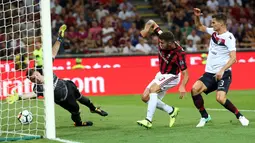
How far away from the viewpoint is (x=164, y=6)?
1152 inches

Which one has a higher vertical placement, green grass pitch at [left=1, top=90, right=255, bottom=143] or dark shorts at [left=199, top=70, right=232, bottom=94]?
dark shorts at [left=199, top=70, right=232, bottom=94]

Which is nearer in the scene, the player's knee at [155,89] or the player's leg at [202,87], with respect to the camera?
the player's knee at [155,89]

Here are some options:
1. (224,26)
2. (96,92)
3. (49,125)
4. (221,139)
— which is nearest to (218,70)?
(224,26)

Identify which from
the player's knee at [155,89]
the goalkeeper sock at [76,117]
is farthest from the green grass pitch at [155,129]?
the player's knee at [155,89]

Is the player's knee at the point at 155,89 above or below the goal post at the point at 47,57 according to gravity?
below

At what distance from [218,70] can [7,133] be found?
13.1 ft

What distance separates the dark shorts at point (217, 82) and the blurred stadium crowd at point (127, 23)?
498 inches

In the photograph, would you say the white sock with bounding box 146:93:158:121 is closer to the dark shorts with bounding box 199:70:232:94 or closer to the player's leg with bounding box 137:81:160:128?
the player's leg with bounding box 137:81:160:128

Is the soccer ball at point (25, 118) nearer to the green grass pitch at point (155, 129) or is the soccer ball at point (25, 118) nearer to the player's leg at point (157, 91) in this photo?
the green grass pitch at point (155, 129)

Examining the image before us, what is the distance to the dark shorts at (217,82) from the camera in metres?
11.6

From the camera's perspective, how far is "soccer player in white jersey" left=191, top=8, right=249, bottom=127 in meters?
11.4

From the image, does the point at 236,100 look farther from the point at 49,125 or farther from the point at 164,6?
the point at 164,6

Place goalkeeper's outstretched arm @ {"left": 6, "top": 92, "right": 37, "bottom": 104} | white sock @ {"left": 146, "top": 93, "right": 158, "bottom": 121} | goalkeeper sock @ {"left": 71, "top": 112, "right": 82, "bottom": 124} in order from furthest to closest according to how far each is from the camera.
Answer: goalkeeper's outstretched arm @ {"left": 6, "top": 92, "right": 37, "bottom": 104}, goalkeeper sock @ {"left": 71, "top": 112, "right": 82, "bottom": 124}, white sock @ {"left": 146, "top": 93, "right": 158, "bottom": 121}

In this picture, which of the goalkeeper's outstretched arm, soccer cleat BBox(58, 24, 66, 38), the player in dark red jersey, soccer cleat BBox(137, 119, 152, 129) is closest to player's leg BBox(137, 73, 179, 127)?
the player in dark red jersey
